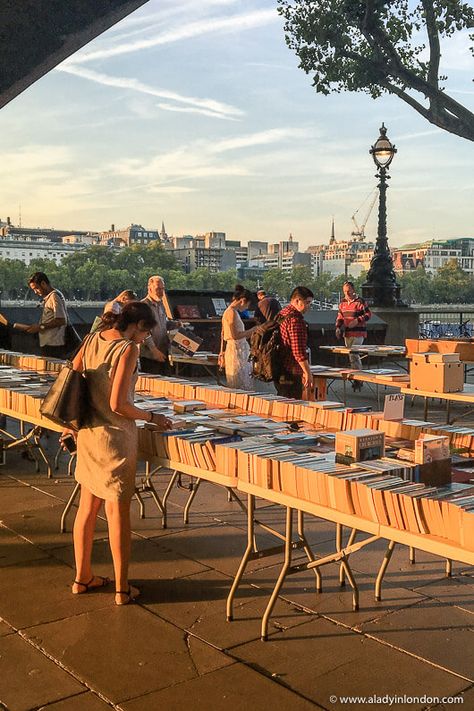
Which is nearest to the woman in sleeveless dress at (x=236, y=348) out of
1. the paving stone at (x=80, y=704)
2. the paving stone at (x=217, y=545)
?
the paving stone at (x=217, y=545)

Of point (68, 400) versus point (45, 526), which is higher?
point (68, 400)

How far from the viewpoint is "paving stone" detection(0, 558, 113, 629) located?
4.36 metres

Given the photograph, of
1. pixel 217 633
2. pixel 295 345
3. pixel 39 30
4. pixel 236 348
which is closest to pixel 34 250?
pixel 236 348

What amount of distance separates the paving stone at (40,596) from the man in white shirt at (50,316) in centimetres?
462

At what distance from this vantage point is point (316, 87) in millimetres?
21953

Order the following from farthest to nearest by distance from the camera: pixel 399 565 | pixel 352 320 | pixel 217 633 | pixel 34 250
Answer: pixel 34 250 → pixel 352 320 → pixel 399 565 → pixel 217 633

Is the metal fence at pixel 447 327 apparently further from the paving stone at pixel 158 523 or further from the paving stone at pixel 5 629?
the paving stone at pixel 5 629

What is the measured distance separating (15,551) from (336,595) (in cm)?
222

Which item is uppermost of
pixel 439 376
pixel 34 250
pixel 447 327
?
pixel 34 250

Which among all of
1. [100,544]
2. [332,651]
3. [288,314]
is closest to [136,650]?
[332,651]

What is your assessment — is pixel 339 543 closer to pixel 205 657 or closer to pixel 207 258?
pixel 205 657

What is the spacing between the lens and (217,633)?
4.11 meters

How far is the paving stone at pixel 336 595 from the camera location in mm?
4395

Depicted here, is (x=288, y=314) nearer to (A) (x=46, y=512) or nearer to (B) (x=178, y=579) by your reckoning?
(A) (x=46, y=512)
